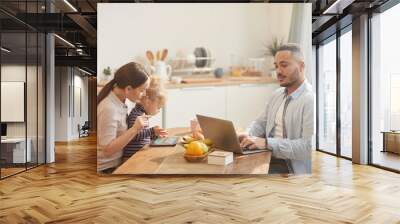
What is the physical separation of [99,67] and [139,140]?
4.03 feet

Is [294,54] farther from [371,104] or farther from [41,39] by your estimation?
[41,39]

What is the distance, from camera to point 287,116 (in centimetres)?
557

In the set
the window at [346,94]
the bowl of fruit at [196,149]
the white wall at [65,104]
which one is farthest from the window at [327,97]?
the white wall at [65,104]

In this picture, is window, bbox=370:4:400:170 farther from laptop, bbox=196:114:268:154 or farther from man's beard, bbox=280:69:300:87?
laptop, bbox=196:114:268:154

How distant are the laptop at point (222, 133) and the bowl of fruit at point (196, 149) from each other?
0.35ft

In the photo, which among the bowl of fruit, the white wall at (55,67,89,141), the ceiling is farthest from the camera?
the white wall at (55,67,89,141)

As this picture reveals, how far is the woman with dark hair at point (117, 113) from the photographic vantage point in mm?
5539

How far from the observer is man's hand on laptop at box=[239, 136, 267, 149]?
5574mm

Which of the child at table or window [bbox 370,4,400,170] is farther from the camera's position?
window [bbox 370,4,400,170]

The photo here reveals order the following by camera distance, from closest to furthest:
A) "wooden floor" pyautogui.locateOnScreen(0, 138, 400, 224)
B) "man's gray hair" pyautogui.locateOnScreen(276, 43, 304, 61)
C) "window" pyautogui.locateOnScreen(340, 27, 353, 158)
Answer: "wooden floor" pyautogui.locateOnScreen(0, 138, 400, 224)
"man's gray hair" pyautogui.locateOnScreen(276, 43, 304, 61)
"window" pyautogui.locateOnScreen(340, 27, 353, 158)

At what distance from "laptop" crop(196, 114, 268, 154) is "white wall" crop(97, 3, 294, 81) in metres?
0.85

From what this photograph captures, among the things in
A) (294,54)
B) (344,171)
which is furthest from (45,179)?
(344,171)

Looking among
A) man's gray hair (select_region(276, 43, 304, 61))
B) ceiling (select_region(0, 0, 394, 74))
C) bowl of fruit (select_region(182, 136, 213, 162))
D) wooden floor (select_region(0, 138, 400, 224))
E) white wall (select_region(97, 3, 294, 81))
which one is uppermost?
ceiling (select_region(0, 0, 394, 74))

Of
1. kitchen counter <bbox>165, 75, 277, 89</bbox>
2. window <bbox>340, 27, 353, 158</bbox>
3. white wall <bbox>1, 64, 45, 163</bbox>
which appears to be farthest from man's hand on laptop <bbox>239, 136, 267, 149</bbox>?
white wall <bbox>1, 64, 45, 163</bbox>
